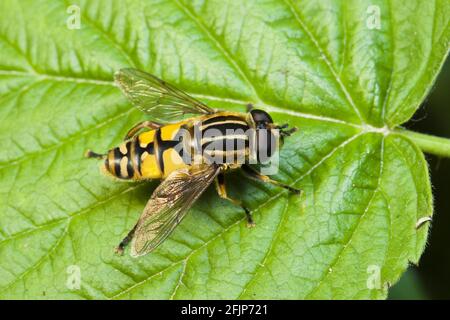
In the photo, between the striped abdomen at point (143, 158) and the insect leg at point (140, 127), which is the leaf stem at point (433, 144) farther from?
the insect leg at point (140, 127)

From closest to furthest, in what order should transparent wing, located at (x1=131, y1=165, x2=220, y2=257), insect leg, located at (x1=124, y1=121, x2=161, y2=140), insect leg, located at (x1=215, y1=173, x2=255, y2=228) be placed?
transparent wing, located at (x1=131, y1=165, x2=220, y2=257), insect leg, located at (x1=215, y1=173, x2=255, y2=228), insect leg, located at (x1=124, y1=121, x2=161, y2=140)

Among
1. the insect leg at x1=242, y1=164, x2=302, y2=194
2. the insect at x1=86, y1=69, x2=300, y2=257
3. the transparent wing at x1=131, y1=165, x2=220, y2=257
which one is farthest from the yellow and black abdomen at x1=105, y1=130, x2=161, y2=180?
the insect leg at x1=242, y1=164, x2=302, y2=194

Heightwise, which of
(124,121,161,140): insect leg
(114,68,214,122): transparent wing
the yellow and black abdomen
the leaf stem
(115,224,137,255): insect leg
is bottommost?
(115,224,137,255): insect leg

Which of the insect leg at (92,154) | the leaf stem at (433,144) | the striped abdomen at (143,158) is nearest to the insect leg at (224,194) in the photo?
the striped abdomen at (143,158)

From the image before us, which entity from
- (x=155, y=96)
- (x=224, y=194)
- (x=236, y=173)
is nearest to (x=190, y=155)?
(x=224, y=194)

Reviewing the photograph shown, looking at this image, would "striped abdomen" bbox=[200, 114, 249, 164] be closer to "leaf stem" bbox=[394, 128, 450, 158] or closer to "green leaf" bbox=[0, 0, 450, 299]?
"green leaf" bbox=[0, 0, 450, 299]
